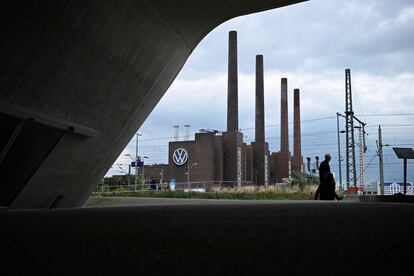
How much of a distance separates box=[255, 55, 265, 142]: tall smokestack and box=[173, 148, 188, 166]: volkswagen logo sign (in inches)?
370

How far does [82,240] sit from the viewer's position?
2787 millimetres

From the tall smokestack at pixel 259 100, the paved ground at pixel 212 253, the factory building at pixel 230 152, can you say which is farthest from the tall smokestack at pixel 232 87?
the paved ground at pixel 212 253

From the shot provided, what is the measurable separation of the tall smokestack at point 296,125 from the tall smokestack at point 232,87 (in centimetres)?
1446

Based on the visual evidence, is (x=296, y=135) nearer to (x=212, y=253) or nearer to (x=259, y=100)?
(x=259, y=100)

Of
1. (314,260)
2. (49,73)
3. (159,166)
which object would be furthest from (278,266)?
(159,166)

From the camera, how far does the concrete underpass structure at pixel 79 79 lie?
6711 mm

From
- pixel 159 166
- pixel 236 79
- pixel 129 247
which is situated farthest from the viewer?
pixel 159 166

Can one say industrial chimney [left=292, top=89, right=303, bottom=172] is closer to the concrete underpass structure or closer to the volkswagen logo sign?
the volkswagen logo sign

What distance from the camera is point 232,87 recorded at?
48938 mm

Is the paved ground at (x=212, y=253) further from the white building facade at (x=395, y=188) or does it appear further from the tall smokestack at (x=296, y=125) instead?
the tall smokestack at (x=296, y=125)

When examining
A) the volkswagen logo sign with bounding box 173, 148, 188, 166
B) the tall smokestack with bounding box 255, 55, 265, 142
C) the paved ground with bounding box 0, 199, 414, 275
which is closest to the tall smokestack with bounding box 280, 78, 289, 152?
the tall smokestack with bounding box 255, 55, 265, 142

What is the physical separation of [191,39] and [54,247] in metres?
9.44

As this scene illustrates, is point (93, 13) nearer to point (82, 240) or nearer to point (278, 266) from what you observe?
point (82, 240)

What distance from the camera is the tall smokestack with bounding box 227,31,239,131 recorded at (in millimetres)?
49000
